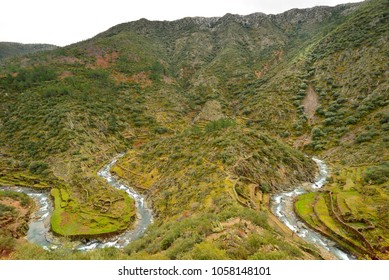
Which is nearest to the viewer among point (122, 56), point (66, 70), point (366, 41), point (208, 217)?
point (208, 217)

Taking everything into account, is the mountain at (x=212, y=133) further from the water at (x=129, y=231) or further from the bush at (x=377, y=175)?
the water at (x=129, y=231)

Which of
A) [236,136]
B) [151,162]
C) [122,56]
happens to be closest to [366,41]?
[236,136]

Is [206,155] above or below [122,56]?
below

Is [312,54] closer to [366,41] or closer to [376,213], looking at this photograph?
[366,41]

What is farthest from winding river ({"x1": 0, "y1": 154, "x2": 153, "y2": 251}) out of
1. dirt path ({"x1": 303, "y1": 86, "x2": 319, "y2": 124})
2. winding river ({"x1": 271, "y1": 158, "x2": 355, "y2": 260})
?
dirt path ({"x1": 303, "y1": 86, "x2": 319, "y2": 124})

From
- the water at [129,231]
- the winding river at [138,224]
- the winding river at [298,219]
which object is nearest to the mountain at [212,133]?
the winding river at [298,219]

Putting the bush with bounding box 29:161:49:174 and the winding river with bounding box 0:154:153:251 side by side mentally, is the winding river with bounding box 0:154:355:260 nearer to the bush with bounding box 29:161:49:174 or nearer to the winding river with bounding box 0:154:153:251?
the winding river with bounding box 0:154:153:251
